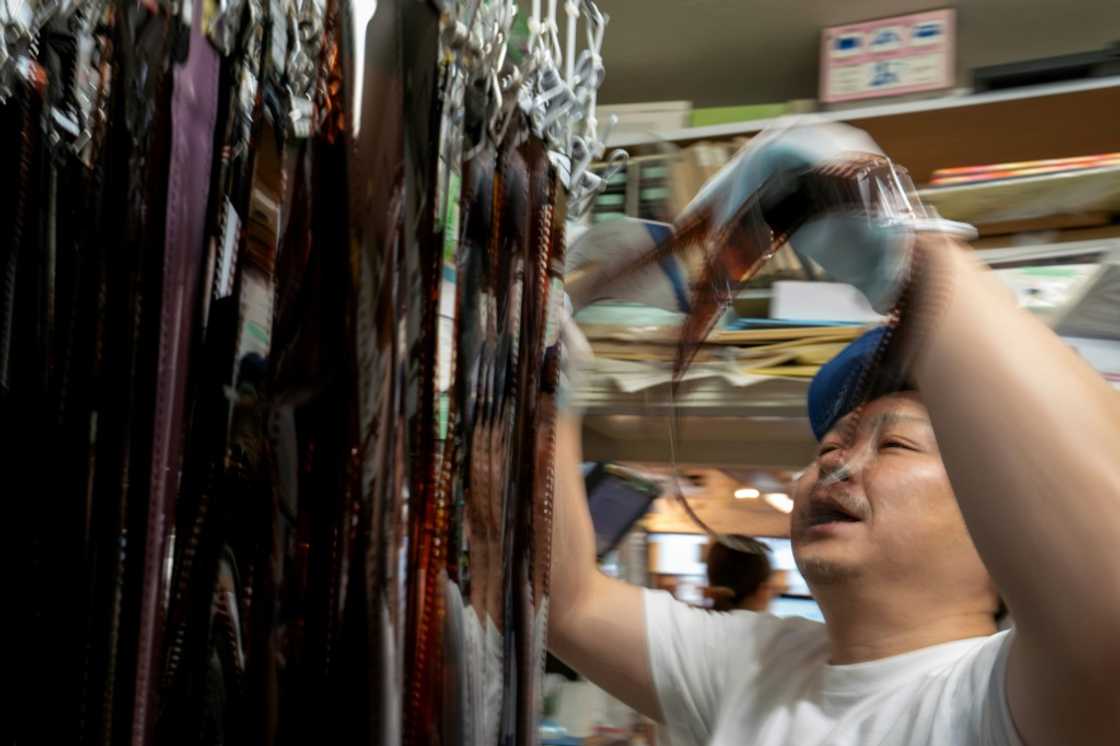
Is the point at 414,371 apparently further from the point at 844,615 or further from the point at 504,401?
the point at 844,615

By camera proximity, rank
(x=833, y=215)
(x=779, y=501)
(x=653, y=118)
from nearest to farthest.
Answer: (x=833, y=215) → (x=779, y=501) → (x=653, y=118)

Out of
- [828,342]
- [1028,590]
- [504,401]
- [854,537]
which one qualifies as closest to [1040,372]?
[1028,590]

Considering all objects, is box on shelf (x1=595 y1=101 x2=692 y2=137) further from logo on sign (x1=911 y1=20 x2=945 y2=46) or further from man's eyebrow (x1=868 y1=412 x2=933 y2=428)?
man's eyebrow (x1=868 y1=412 x2=933 y2=428)

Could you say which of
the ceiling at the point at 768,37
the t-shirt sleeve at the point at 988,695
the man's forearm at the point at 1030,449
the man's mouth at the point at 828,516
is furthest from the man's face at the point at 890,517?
the ceiling at the point at 768,37

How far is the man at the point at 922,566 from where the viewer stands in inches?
20.4

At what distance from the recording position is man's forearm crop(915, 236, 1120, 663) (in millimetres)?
515

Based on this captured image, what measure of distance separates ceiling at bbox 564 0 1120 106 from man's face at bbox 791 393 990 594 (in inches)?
33.9

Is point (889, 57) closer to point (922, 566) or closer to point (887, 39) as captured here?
point (887, 39)

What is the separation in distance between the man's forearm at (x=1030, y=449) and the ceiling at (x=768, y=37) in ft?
3.66

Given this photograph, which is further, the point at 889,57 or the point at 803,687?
the point at 889,57

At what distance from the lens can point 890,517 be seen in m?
0.93

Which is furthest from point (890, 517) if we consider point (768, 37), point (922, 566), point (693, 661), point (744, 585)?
point (768, 37)

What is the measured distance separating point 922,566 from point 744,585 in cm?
56

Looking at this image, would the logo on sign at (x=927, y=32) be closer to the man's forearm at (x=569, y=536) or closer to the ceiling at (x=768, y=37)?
the ceiling at (x=768, y=37)
